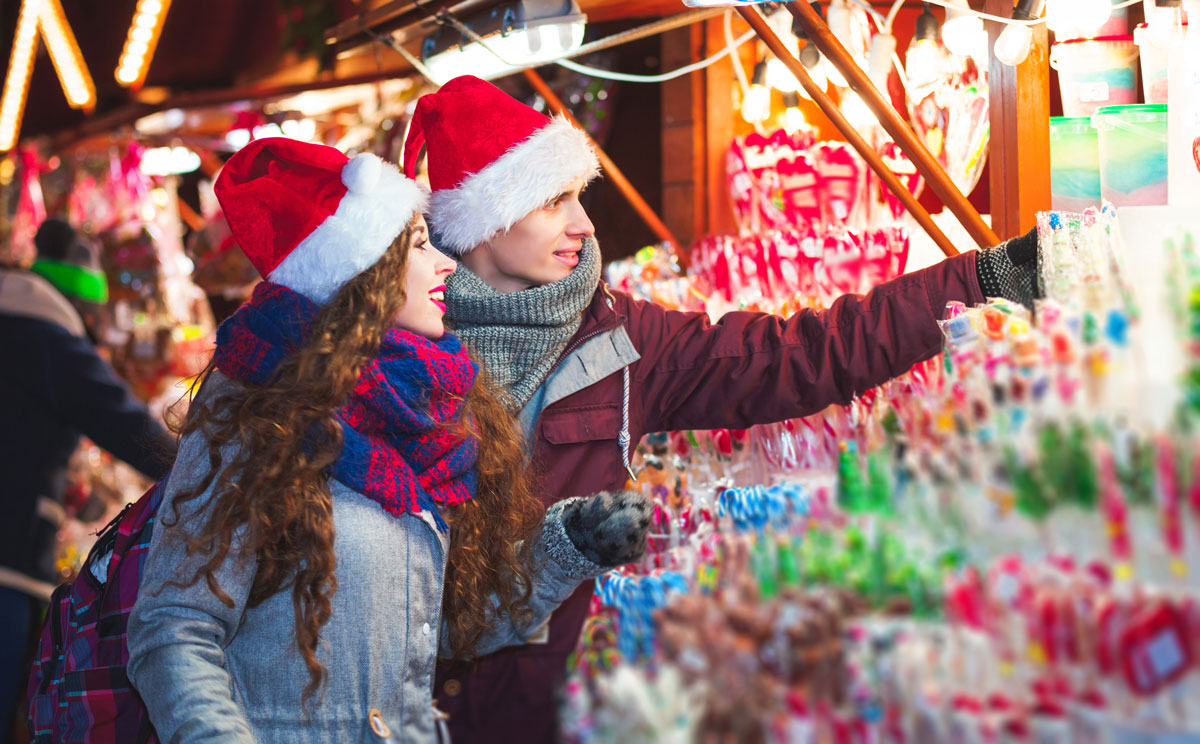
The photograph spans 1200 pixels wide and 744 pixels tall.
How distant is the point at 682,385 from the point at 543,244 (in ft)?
1.09

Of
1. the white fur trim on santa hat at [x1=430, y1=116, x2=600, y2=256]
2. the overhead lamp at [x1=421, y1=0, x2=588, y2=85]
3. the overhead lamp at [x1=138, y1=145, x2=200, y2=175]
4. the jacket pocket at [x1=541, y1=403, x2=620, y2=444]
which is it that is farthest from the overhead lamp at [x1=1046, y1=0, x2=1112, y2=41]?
the overhead lamp at [x1=138, y1=145, x2=200, y2=175]

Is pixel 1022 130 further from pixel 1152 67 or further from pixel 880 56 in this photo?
pixel 880 56

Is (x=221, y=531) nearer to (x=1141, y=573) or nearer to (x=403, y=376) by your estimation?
(x=403, y=376)

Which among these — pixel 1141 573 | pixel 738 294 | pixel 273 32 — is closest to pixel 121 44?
pixel 273 32

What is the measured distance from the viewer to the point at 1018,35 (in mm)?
1620

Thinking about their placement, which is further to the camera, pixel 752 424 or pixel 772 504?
pixel 752 424

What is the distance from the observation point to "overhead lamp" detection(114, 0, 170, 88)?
4504 mm

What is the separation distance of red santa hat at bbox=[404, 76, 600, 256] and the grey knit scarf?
124 millimetres

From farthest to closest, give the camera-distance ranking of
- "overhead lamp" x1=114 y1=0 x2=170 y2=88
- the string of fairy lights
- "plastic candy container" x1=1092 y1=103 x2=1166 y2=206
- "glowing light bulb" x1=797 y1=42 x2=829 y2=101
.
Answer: the string of fairy lights, "overhead lamp" x1=114 y1=0 x2=170 y2=88, "glowing light bulb" x1=797 y1=42 x2=829 y2=101, "plastic candy container" x1=1092 y1=103 x2=1166 y2=206

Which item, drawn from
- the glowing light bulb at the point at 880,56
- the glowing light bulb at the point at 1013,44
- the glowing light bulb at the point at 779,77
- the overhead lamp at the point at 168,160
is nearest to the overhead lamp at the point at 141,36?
the overhead lamp at the point at 168,160

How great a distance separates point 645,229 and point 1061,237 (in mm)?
1793

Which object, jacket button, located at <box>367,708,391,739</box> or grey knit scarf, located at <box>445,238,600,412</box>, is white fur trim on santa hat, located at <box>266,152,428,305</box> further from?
jacket button, located at <box>367,708,391,739</box>

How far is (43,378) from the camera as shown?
8.71 ft

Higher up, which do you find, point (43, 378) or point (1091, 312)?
point (43, 378)
